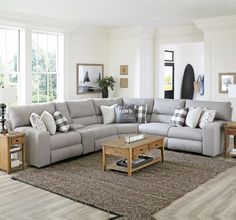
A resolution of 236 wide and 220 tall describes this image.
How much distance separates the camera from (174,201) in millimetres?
3770

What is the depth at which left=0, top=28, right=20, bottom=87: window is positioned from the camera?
666cm

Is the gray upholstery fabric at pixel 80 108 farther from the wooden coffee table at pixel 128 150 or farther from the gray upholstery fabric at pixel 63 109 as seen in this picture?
the wooden coffee table at pixel 128 150

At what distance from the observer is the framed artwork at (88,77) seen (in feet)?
26.7

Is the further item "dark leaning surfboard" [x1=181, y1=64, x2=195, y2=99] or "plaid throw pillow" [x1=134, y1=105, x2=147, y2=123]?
"dark leaning surfboard" [x1=181, y1=64, x2=195, y2=99]

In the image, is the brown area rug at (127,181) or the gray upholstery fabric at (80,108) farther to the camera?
the gray upholstery fabric at (80,108)

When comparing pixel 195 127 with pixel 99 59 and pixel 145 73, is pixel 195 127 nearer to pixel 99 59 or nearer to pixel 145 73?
pixel 145 73

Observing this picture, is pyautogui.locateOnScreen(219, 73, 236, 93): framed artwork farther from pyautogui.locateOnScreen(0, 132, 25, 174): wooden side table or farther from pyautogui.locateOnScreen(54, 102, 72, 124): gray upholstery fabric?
pyautogui.locateOnScreen(0, 132, 25, 174): wooden side table

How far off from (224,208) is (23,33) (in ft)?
17.0

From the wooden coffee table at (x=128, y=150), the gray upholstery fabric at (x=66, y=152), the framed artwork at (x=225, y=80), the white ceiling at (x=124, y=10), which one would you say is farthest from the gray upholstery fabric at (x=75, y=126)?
the framed artwork at (x=225, y=80)

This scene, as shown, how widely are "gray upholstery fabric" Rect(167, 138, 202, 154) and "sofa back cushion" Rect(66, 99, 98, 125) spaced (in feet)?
5.36

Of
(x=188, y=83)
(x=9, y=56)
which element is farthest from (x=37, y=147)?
(x=188, y=83)

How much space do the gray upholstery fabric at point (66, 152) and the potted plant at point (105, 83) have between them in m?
2.95

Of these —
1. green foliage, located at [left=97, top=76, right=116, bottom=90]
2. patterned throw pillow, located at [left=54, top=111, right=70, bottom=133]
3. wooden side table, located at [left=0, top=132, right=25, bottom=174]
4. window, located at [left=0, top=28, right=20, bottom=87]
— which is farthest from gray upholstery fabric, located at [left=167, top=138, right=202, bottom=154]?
window, located at [left=0, top=28, right=20, bottom=87]

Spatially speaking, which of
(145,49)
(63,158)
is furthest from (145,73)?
(63,158)
